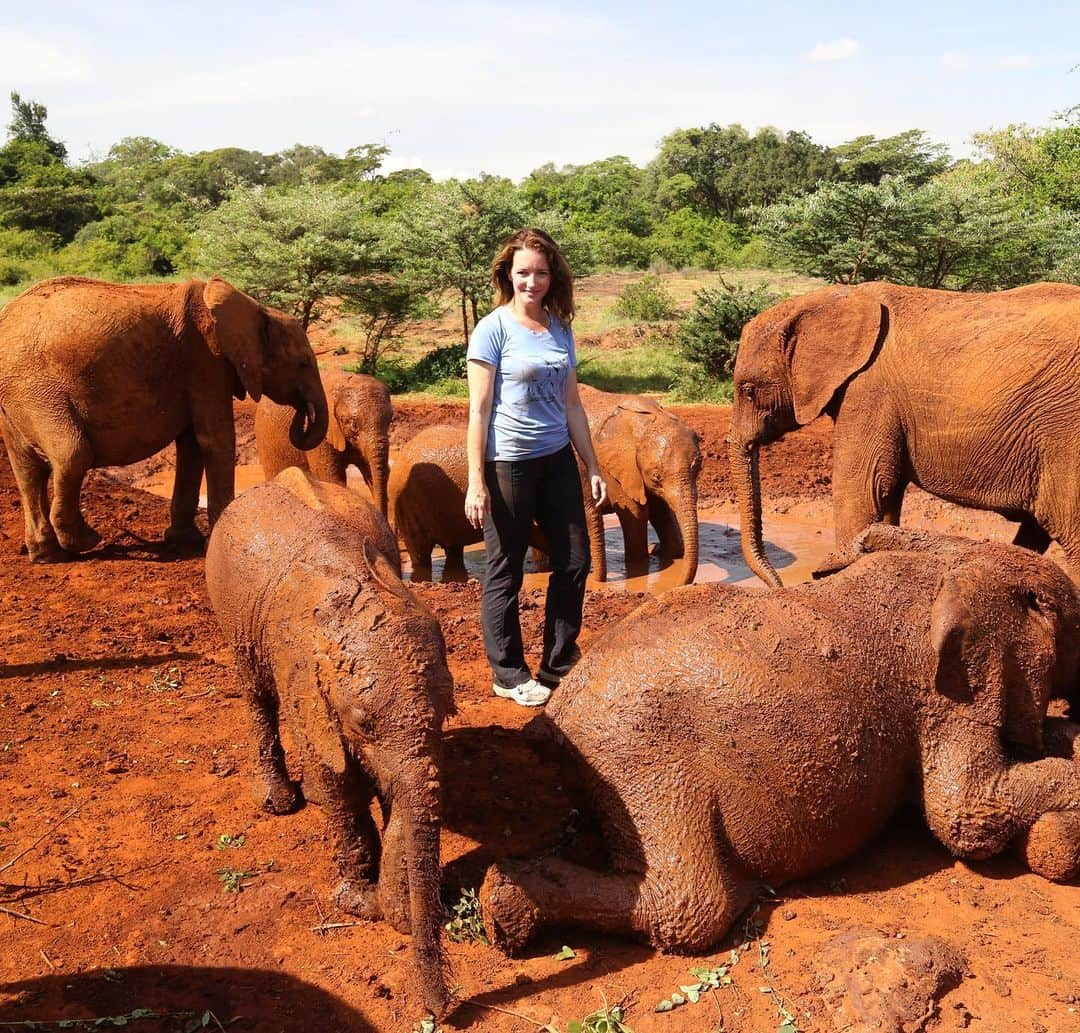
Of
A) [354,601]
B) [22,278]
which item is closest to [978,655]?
[354,601]

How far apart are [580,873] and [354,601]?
119 centimetres

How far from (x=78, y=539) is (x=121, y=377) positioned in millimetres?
1464

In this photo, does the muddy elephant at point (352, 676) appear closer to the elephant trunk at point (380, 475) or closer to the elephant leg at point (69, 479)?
the elephant leg at point (69, 479)

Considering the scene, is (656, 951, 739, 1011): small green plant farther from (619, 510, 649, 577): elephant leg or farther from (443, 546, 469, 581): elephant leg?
(443, 546, 469, 581): elephant leg

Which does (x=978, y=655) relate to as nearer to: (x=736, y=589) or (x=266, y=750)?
(x=736, y=589)

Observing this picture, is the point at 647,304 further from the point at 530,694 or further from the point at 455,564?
A: the point at 530,694

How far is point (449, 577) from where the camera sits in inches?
406

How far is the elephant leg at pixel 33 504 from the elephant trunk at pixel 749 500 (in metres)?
5.76

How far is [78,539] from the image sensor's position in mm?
9109

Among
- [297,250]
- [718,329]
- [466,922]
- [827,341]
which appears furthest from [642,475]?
[297,250]

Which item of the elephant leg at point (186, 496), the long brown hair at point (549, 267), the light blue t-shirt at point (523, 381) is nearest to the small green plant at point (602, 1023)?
the light blue t-shirt at point (523, 381)

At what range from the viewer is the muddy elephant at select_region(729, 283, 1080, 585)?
6082mm

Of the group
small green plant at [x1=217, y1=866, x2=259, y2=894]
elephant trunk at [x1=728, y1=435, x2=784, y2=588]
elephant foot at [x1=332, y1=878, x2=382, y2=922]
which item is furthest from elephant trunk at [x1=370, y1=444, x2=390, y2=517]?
elephant foot at [x1=332, y1=878, x2=382, y2=922]

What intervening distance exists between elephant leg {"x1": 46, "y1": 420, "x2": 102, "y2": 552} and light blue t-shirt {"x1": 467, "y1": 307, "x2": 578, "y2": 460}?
17.0ft
